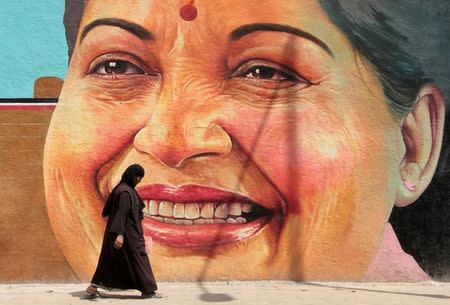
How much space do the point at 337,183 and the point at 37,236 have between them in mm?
3218

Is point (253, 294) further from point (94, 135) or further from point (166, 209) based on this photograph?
point (94, 135)

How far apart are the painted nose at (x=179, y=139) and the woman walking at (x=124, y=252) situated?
83 cm

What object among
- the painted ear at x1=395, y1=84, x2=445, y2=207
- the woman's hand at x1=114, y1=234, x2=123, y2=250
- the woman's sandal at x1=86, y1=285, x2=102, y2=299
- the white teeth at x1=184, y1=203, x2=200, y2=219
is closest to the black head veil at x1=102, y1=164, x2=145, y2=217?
the woman's hand at x1=114, y1=234, x2=123, y2=250

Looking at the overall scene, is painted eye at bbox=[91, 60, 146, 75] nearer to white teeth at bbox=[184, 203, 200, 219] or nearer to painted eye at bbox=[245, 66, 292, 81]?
painted eye at bbox=[245, 66, 292, 81]

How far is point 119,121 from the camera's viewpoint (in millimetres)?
8430

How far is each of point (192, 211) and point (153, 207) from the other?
16.4 inches

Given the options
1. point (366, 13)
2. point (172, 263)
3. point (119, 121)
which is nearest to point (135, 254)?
point (172, 263)

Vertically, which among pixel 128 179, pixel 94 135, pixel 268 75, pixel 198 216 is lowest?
pixel 198 216

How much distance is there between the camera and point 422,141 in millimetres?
8711

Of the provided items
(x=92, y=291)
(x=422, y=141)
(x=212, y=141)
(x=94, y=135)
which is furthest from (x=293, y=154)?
(x=92, y=291)

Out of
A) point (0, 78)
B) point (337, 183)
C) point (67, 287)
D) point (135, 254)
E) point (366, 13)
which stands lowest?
point (67, 287)

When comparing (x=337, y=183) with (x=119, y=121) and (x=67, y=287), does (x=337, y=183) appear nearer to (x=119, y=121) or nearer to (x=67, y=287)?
(x=119, y=121)

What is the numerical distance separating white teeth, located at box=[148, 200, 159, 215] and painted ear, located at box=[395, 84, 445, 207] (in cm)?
265

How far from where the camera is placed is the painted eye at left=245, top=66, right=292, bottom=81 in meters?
8.50
